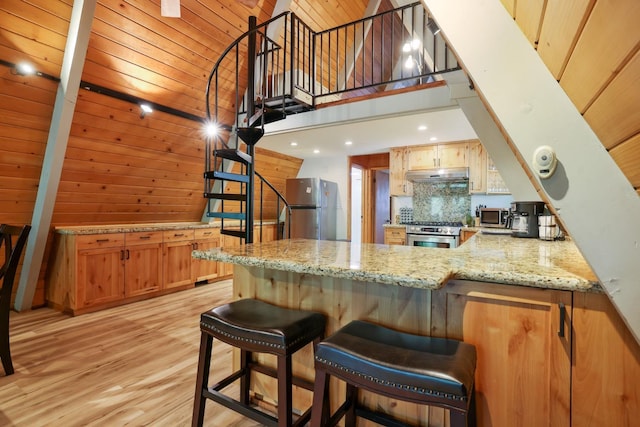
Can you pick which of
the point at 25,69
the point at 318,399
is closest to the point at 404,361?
the point at 318,399

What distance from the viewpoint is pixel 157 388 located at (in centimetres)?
203

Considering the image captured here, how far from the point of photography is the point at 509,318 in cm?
115

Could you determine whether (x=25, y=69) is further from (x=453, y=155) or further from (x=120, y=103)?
(x=453, y=155)

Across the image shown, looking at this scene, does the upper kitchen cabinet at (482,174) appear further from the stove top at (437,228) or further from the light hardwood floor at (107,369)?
the light hardwood floor at (107,369)

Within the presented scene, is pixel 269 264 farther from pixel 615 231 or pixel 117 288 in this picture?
pixel 117 288

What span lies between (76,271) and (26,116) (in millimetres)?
1541

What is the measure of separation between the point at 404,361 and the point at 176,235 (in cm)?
390

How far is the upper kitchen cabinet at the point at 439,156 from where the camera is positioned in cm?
475

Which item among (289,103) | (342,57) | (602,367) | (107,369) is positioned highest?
(342,57)

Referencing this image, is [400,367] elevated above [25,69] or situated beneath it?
situated beneath

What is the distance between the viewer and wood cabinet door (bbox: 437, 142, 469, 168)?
4.73 m

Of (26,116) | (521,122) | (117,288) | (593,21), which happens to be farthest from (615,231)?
(117,288)

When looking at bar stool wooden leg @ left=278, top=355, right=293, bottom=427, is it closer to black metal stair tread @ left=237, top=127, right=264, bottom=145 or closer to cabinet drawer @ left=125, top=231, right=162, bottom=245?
black metal stair tread @ left=237, top=127, right=264, bottom=145

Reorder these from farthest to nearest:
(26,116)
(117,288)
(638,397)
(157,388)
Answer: (117,288) → (26,116) → (157,388) → (638,397)
